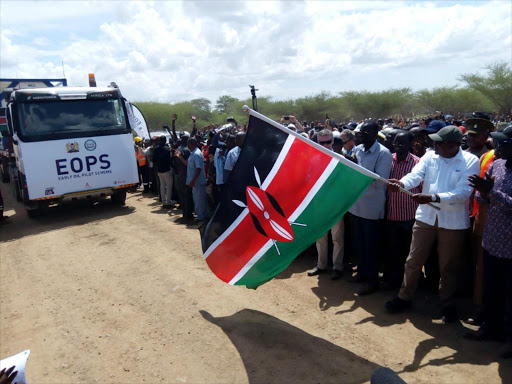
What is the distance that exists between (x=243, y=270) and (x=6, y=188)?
1679cm

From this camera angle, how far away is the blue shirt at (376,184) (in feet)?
15.8

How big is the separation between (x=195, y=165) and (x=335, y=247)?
13.4 feet

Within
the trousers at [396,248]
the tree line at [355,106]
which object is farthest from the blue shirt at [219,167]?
the tree line at [355,106]

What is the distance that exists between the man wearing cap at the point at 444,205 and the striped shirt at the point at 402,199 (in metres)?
0.47

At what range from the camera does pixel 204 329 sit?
4.42m

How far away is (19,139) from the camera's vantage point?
30.9 feet

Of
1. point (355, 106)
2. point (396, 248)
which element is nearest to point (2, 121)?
point (396, 248)

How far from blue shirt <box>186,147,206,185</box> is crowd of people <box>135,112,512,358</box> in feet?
11.5

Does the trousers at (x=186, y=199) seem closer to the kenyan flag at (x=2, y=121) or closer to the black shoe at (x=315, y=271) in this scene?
the black shoe at (x=315, y=271)

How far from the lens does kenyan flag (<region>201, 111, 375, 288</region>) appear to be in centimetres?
351

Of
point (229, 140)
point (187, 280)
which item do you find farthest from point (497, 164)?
point (229, 140)

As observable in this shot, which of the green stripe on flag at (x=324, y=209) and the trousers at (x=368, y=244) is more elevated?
the green stripe on flag at (x=324, y=209)

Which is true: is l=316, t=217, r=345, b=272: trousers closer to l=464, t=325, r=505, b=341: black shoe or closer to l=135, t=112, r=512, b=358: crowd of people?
l=135, t=112, r=512, b=358: crowd of people

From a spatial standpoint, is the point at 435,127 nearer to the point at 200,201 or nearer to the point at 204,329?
the point at 204,329
